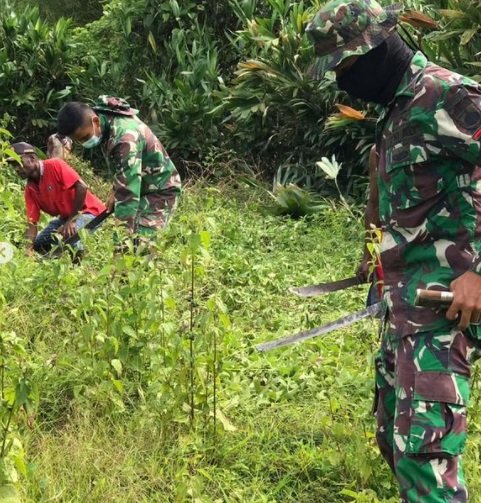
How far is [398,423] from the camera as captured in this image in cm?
217

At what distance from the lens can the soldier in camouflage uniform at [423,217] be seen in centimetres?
Answer: 207

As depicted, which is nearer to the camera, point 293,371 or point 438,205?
point 438,205

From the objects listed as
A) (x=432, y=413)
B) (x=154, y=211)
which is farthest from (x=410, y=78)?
(x=154, y=211)

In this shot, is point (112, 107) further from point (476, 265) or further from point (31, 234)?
point (476, 265)

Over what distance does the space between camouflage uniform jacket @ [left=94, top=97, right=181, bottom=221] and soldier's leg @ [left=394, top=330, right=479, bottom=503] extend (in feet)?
8.14

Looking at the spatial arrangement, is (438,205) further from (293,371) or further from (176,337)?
(293,371)

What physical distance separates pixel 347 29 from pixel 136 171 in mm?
2356

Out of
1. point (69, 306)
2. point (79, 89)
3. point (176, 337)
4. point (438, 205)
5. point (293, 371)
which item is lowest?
point (79, 89)

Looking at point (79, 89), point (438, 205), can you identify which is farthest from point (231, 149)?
point (438, 205)

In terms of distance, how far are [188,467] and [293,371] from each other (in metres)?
0.98

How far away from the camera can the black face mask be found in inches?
85.8

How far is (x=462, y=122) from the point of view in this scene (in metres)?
2.04

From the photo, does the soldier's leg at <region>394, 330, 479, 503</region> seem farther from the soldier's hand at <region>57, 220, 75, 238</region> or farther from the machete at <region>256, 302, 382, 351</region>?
the soldier's hand at <region>57, 220, 75, 238</region>

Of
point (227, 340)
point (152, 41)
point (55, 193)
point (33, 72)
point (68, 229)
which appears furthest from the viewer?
point (33, 72)
